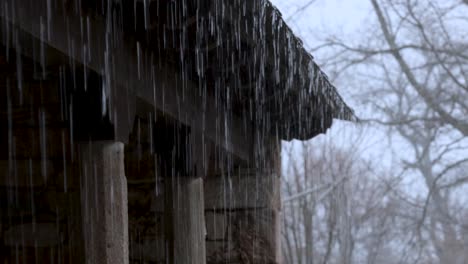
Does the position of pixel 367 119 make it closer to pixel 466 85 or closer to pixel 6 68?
pixel 466 85

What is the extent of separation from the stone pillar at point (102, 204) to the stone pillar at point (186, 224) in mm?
686

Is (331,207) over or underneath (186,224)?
underneath

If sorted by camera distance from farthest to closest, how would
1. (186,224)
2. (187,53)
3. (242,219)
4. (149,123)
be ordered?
(242,219)
(149,123)
(186,224)
(187,53)

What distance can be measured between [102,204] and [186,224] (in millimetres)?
807

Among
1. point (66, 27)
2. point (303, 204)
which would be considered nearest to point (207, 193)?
point (66, 27)

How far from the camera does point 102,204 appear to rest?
200 cm

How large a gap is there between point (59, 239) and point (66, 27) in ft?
5.17

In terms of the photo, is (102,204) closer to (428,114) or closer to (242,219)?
(242,219)

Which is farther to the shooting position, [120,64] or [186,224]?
[186,224]

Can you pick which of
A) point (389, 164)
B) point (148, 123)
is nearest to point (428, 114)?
point (389, 164)

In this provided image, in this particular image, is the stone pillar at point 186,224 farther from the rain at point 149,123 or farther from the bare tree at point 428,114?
the bare tree at point 428,114

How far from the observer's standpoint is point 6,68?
9.43 ft

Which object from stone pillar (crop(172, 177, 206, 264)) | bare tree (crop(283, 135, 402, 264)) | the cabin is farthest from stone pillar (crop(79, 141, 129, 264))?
bare tree (crop(283, 135, 402, 264))

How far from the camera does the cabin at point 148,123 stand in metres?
2.00
